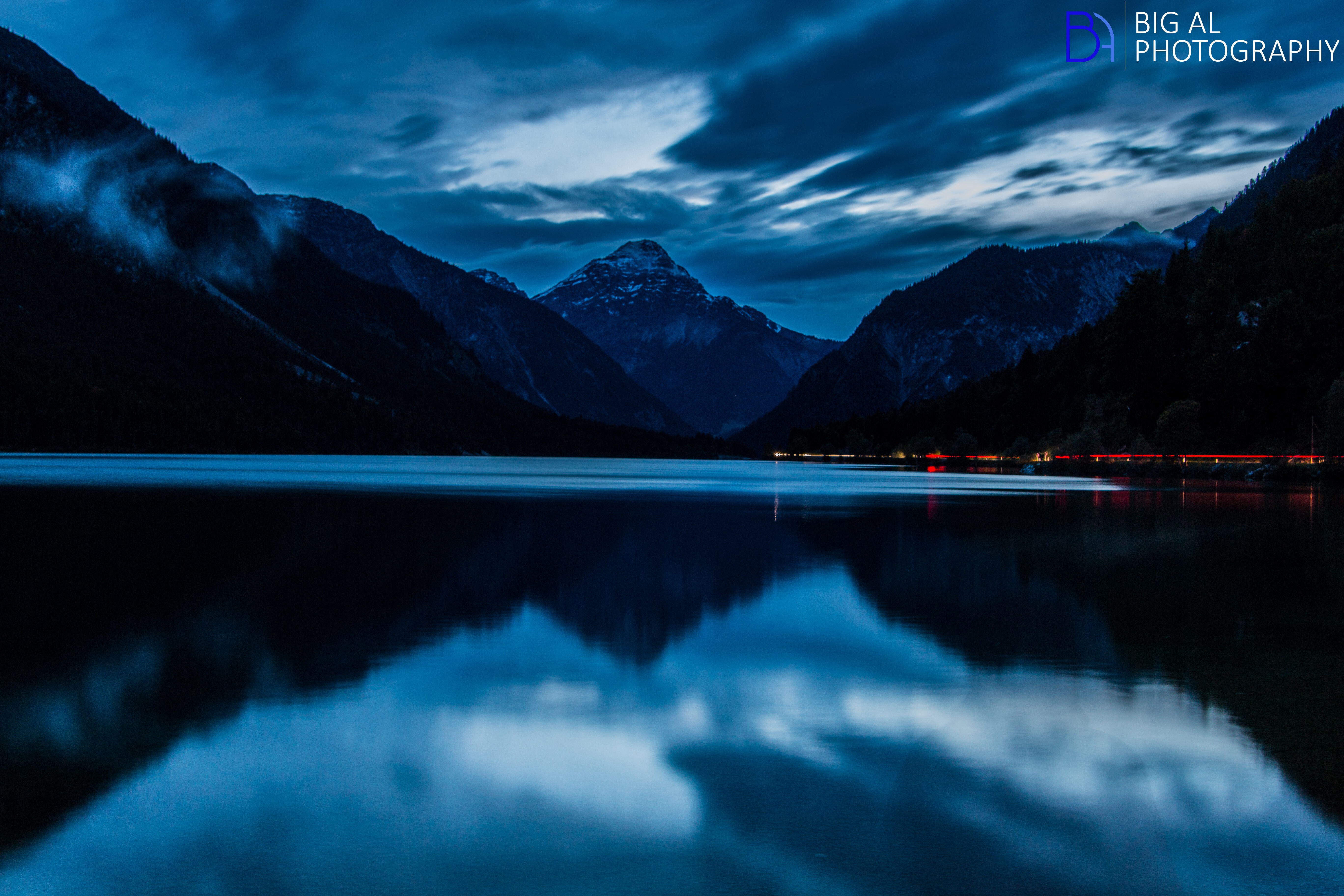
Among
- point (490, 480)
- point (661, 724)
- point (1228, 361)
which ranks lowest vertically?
point (490, 480)

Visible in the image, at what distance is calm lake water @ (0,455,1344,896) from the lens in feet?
25.7

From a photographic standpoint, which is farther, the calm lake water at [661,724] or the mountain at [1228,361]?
the mountain at [1228,361]

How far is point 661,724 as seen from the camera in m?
11.9

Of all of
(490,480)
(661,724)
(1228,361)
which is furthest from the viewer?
(1228,361)

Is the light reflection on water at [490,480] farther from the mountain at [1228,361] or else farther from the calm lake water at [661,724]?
the calm lake water at [661,724]

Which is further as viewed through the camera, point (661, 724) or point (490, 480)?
point (490, 480)

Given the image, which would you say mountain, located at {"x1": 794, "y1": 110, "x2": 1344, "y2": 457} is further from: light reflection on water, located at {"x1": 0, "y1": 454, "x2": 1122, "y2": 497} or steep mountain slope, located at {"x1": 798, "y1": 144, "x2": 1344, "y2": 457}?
light reflection on water, located at {"x1": 0, "y1": 454, "x2": 1122, "y2": 497}

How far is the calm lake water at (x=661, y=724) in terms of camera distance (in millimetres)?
7828

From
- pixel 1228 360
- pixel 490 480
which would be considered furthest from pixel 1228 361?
pixel 490 480

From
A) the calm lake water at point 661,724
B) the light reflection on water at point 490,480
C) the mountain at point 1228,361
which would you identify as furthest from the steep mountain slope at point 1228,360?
the calm lake water at point 661,724

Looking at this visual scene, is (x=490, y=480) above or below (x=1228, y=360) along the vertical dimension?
below

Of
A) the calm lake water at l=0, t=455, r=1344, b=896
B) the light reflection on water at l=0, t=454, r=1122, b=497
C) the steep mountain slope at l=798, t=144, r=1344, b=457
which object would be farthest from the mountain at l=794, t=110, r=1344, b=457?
the calm lake water at l=0, t=455, r=1344, b=896

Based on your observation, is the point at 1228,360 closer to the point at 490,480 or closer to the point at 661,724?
the point at 490,480

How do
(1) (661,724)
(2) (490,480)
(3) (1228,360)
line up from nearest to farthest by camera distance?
(1) (661,724)
(2) (490,480)
(3) (1228,360)
